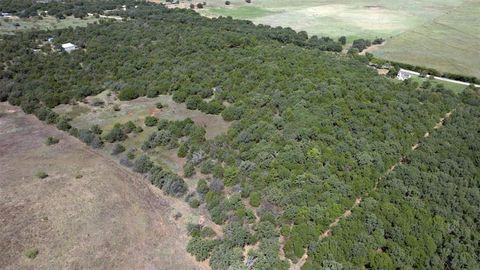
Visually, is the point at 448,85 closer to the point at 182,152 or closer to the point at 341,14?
the point at 182,152

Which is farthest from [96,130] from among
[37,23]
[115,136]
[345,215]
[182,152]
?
[37,23]

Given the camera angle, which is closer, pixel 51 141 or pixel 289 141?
pixel 289 141

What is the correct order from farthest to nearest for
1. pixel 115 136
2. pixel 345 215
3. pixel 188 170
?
pixel 115 136 → pixel 188 170 → pixel 345 215

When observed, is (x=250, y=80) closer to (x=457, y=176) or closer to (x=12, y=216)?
(x=457, y=176)

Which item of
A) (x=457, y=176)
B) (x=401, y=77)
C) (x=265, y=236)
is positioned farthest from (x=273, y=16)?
(x=265, y=236)

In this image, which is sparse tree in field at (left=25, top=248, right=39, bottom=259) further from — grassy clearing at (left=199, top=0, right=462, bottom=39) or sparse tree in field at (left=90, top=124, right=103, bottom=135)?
grassy clearing at (left=199, top=0, right=462, bottom=39)

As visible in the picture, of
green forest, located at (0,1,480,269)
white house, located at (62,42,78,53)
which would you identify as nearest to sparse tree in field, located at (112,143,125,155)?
green forest, located at (0,1,480,269)

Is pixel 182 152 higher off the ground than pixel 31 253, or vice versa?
pixel 182 152

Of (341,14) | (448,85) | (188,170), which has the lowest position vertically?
(188,170)
